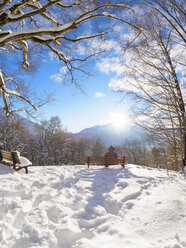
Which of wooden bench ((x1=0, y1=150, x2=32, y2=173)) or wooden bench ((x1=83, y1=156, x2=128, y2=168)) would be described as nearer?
wooden bench ((x1=0, y1=150, x2=32, y2=173))

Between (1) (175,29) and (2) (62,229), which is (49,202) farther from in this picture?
(1) (175,29)

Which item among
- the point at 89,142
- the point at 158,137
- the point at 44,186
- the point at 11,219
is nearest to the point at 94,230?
the point at 11,219

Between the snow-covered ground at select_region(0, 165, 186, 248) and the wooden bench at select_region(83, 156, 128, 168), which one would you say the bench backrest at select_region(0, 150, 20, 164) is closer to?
the snow-covered ground at select_region(0, 165, 186, 248)

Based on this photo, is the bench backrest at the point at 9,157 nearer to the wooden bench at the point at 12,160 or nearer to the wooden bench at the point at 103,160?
the wooden bench at the point at 12,160

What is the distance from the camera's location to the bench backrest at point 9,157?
630 cm

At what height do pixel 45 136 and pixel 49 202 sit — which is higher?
pixel 45 136

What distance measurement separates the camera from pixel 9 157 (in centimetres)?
668

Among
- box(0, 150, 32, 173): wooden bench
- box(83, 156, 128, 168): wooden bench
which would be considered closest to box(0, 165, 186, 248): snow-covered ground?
box(0, 150, 32, 173): wooden bench

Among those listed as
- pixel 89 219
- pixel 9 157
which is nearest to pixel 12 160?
pixel 9 157

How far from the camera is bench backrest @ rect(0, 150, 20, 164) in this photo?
630 centimetres

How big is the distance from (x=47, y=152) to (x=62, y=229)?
2450 cm

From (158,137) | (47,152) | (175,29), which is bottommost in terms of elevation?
(47,152)

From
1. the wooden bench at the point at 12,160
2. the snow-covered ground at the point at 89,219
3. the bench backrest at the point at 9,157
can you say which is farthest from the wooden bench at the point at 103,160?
the snow-covered ground at the point at 89,219

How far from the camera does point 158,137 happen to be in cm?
638
